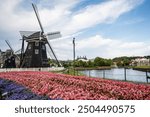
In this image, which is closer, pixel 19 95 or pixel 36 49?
pixel 19 95

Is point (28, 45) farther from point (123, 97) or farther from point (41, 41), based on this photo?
point (123, 97)

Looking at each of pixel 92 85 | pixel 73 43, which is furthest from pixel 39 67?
pixel 92 85

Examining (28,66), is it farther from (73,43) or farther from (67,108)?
(67,108)

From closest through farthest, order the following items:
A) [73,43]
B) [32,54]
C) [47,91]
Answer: [47,91] < [73,43] < [32,54]

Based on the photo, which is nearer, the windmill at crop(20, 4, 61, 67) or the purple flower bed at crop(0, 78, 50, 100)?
the purple flower bed at crop(0, 78, 50, 100)

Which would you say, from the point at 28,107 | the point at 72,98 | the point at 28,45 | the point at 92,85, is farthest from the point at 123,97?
the point at 28,45

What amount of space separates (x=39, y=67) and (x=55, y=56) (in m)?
4.47

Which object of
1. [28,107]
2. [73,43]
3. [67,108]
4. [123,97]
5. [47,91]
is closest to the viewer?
[67,108]

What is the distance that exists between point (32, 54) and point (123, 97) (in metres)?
42.3

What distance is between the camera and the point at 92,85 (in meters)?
12.4

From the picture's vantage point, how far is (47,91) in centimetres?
1083

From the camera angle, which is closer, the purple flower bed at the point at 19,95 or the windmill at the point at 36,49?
the purple flower bed at the point at 19,95

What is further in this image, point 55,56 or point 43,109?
point 55,56

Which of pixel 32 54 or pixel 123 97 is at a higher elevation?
pixel 32 54
